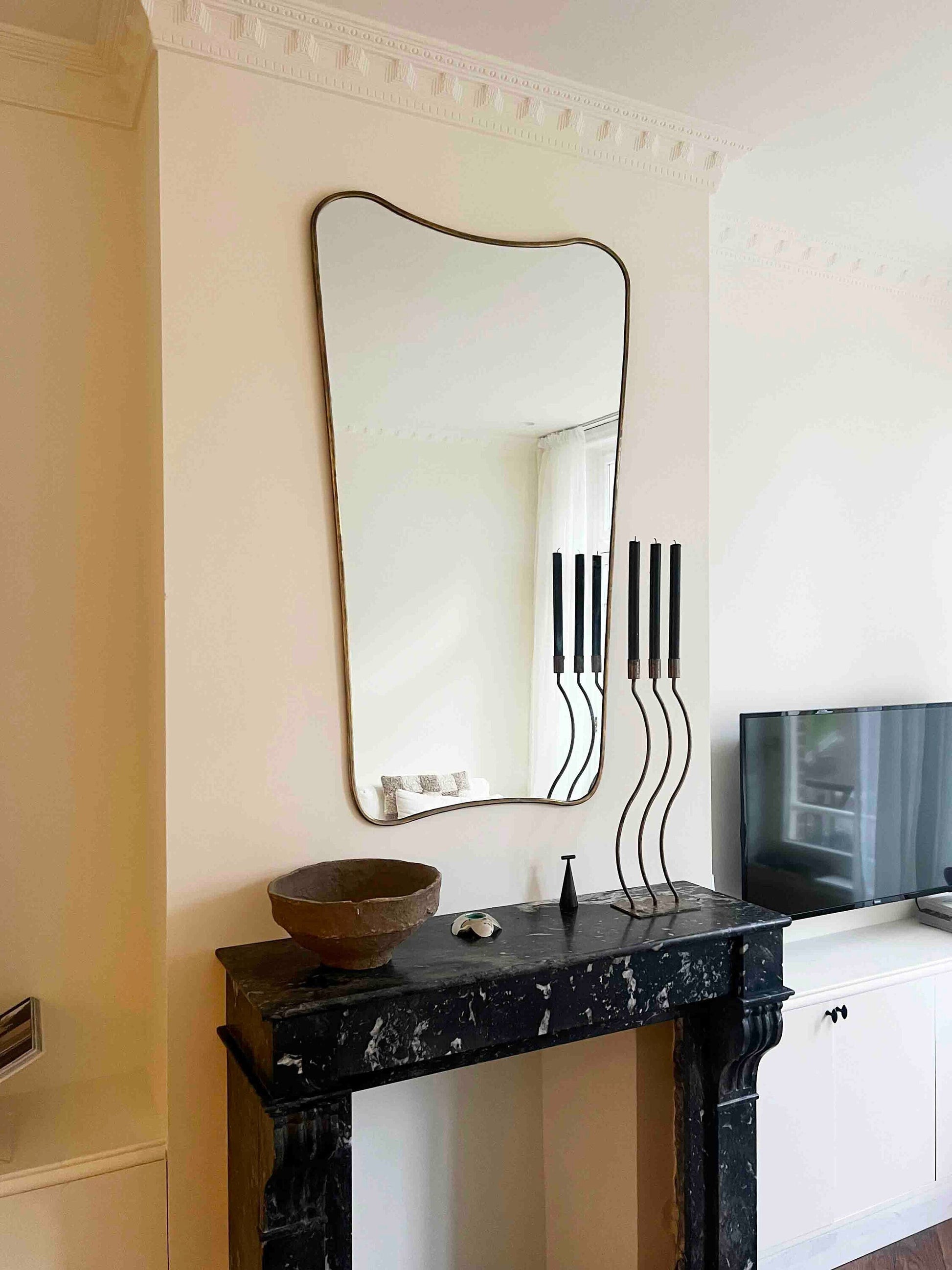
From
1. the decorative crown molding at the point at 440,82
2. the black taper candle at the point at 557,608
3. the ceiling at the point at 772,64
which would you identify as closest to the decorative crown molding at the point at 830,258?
the ceiling at the point at 772,64

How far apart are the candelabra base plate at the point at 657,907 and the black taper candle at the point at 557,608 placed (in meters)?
0.52

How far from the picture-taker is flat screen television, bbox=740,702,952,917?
259cm

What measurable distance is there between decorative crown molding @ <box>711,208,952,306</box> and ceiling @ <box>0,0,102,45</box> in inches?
65.7

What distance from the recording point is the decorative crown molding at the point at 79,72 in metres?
1.81

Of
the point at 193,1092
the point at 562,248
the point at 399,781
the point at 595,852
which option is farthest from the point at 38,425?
the point at 595,852

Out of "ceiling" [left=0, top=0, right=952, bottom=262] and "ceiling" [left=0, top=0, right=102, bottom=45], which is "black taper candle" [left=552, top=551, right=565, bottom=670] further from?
"ceiling" [left=0, top=0, right=102, bottom=45]

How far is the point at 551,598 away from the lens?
206cm

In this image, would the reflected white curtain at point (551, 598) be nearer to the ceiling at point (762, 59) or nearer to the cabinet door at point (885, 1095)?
the ceiling at point (762, 59)

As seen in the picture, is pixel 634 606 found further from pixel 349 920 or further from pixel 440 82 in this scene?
pixel 440 82

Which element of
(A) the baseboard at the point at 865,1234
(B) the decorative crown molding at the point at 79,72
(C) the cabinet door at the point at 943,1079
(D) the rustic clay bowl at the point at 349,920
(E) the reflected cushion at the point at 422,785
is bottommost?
(A) the baseboard at the point at 865,1234

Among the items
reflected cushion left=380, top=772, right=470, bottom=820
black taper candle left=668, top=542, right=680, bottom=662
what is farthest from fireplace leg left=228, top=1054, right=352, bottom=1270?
black taper candle left=668, top=542, right=680, bottom=662

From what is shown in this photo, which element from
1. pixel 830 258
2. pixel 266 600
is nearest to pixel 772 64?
pixel 830 258

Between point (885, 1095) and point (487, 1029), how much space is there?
144cm

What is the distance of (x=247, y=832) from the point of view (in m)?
1.78
